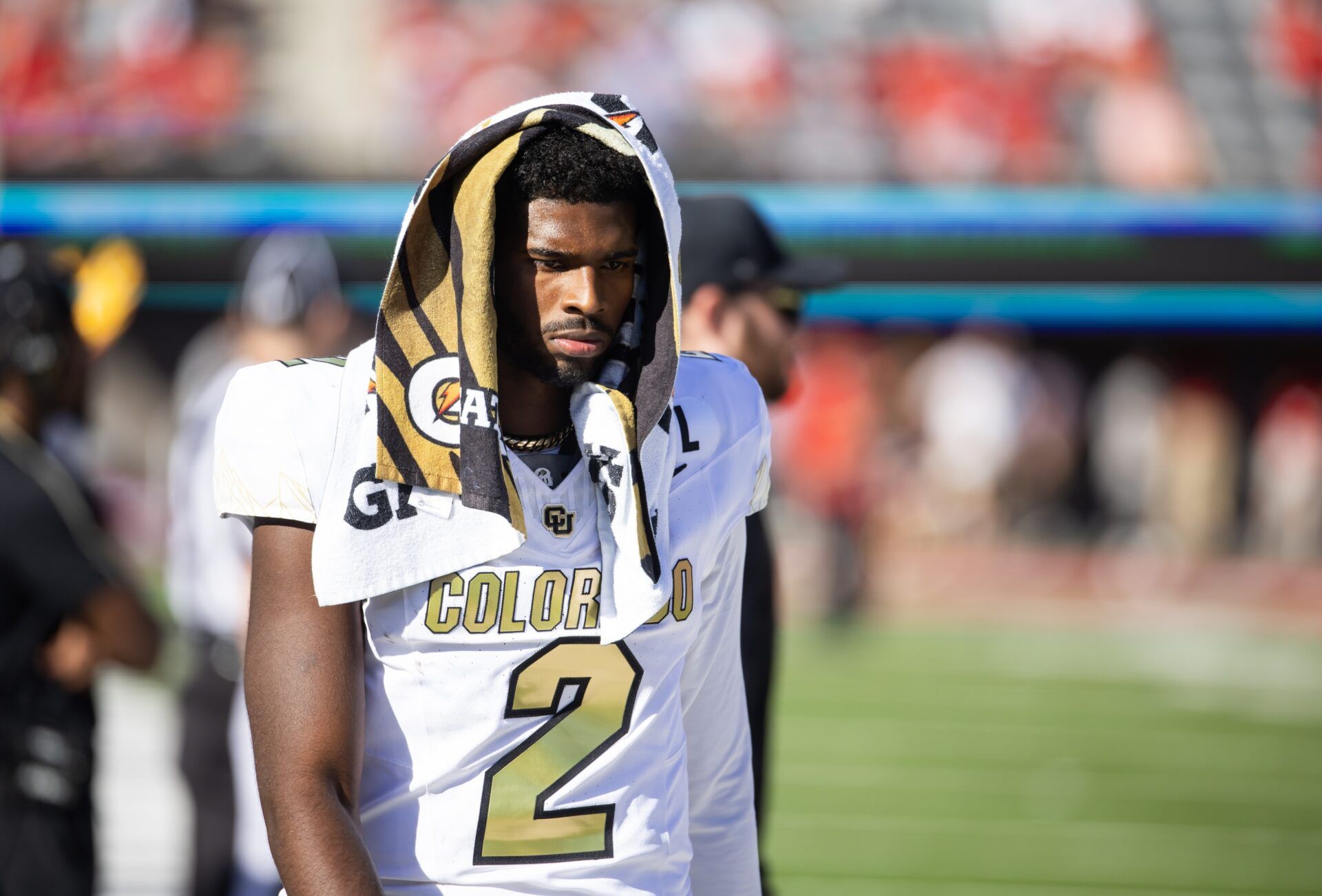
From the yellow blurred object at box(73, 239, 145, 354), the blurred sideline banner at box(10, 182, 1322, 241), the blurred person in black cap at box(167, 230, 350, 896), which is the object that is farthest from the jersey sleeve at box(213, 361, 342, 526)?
the blurred sideline banner at box(10, 182, 1322, 241)

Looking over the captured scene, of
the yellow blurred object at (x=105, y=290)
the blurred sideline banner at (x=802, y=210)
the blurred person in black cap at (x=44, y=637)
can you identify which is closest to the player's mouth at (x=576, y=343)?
the blurred person in black cap at (x=44, y=637)

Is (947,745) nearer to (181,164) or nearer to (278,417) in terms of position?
(278,417)

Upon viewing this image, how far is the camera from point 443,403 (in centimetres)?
169

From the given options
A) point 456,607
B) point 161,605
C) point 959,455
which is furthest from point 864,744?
point 959,455

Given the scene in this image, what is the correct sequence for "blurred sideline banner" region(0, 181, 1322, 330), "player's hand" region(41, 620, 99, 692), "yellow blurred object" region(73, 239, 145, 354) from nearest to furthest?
"player's hand" region(41, 620, 99, 692) < "yellow blurred object" region(73, 239, 145, 354) < "blurred sideline banner" region(0, 181, 1322, 330)

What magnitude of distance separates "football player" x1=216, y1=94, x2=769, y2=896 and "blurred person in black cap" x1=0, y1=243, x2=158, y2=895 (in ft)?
5.32

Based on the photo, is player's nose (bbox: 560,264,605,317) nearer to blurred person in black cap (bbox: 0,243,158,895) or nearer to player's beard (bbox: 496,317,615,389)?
player's beard (bbox: 496,317,615,389)

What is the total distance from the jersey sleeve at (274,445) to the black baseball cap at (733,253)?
1395 mm

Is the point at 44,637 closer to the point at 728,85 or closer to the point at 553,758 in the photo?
the point at 553,758

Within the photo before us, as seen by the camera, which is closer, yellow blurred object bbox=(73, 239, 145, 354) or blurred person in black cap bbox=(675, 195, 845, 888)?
blurred person in black cap bbox=(675, 195, 845, 888)

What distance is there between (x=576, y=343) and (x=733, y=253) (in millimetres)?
1344

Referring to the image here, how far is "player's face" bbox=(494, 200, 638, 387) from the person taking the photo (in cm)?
173

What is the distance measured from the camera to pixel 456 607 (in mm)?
1662

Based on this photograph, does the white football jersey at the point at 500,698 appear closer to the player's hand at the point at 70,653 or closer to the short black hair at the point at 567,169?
the short black hair at the point at 567,169
